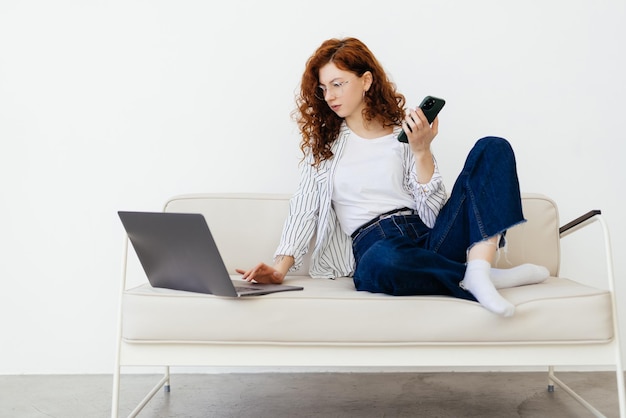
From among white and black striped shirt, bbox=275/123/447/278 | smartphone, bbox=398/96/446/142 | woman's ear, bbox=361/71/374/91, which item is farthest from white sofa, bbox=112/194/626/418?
woman's ear, bbox=361/71/374/91

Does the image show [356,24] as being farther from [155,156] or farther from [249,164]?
[155,156]

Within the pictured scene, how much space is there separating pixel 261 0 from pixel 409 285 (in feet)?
5.23

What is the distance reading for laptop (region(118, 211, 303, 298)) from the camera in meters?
1.81

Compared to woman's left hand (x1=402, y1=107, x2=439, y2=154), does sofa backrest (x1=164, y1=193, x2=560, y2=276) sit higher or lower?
lower

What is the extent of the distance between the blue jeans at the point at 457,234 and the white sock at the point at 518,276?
0.10 meters

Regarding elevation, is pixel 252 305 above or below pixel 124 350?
above

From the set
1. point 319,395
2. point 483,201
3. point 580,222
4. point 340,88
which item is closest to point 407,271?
point 483,201

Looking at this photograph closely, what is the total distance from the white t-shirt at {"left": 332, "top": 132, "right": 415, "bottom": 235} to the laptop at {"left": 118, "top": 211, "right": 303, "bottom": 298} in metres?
0.50

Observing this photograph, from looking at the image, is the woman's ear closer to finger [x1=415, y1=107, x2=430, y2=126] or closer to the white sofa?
finger [x1=415, y1=107, x2=430, y2=126]

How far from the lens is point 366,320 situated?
189cm

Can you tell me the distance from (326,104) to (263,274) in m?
0.81

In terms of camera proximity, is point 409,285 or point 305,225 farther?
point 305,225

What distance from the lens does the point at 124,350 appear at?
1.96 meters

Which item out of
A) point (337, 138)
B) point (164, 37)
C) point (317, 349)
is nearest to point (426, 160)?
point (337, 138)
